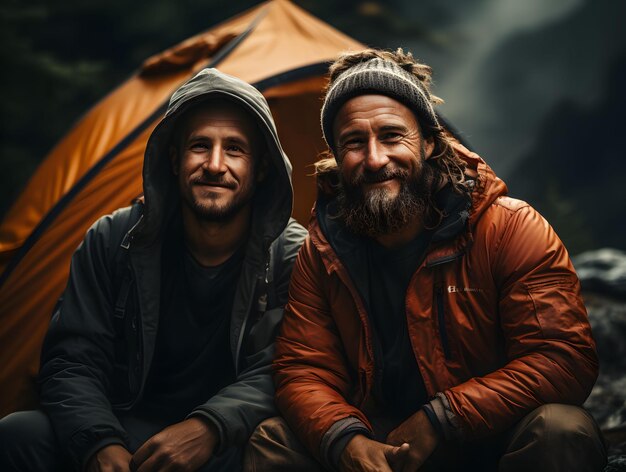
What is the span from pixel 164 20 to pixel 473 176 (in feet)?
24.7

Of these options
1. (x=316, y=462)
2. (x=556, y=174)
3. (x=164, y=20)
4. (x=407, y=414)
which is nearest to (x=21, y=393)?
(x=316, y=462)

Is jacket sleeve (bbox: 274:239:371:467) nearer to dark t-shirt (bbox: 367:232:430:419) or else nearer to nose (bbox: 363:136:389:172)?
dark t-shirt (bbox: 367:232:430:419)

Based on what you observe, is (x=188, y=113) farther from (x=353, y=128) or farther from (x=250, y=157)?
(x=353, y=128)

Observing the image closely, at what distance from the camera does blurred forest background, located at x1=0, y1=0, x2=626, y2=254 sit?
948 cm

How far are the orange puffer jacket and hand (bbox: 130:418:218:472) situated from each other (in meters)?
0.29

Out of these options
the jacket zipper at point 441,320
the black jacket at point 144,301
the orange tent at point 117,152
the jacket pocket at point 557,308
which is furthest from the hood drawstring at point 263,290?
the orange tent at point 117,152

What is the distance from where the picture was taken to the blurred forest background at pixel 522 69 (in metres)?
9.48

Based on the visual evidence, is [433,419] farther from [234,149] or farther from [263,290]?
[234,149]

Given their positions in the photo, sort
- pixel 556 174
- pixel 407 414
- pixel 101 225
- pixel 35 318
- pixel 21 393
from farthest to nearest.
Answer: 1. pixel 556 174
2. pixel 35 318
3. pixel 21 393
4. pixel 101 225
5. pixel 407 414

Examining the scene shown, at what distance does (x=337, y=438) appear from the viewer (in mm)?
2133

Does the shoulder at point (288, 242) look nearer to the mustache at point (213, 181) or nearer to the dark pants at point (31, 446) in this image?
the mustache at point (213, 181)

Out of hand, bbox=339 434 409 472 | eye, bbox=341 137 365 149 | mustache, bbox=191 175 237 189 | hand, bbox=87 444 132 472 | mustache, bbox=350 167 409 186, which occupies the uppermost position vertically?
eye, bbox=341 137 365 149

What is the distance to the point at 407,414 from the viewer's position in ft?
7.84

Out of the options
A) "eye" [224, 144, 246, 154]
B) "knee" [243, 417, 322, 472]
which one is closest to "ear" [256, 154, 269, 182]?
"eye" [224, 144, 246, 154]
